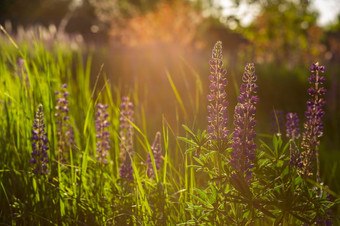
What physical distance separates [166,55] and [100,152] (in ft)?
20.5

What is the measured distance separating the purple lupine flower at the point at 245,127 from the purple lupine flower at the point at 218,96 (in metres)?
0.06

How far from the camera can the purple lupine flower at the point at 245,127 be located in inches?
54.5

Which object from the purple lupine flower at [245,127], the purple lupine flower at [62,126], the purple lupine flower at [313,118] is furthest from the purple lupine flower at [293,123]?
the purple lupine flower at [62,126]

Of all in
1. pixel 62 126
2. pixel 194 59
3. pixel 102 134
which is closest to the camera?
pixel 102 134

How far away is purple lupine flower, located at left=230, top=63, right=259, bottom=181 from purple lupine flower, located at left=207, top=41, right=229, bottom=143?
0.06 meters

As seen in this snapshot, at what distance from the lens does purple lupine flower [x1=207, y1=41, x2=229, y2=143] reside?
4.72ft

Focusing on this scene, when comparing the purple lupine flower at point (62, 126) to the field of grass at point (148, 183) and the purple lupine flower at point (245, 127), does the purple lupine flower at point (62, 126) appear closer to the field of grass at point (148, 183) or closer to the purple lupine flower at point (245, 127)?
the field of grass at point (148, 183)

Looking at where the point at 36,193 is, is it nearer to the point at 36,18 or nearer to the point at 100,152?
the point at 100,152

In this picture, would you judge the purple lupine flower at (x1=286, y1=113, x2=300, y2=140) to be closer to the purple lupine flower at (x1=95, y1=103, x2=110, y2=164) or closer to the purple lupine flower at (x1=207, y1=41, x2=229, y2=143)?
the purple lupine flower at (x1=207, y1=41, x2=229, y2=143)

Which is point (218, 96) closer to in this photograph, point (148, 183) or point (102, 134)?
point (148, 183)

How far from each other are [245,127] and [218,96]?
6.4 inches

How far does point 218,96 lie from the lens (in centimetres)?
146

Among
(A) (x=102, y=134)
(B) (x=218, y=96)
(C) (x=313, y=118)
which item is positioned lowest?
(A) (x=102, y=134)

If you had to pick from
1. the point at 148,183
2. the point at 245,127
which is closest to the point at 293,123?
A: the point at 245,127
